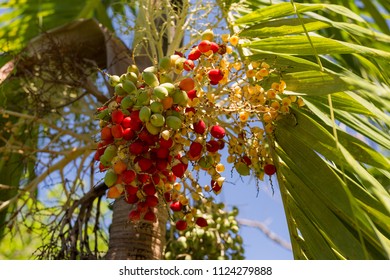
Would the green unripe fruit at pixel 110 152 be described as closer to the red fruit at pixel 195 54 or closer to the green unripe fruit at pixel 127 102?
the green unripe fruit at pixel 127 102

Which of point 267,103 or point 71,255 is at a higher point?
point 267,103

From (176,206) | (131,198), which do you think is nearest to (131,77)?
(131,198)

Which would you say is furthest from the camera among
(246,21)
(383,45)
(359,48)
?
(383,45)

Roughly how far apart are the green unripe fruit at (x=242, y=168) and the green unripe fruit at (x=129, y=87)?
0.98 feet

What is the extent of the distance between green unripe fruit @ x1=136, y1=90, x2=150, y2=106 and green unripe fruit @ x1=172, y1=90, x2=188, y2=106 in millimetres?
53

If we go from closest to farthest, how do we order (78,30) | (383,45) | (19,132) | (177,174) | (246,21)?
(177,174) < (246,21) < (383,45) < (78,30) < (19,132)

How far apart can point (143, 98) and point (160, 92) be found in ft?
0.13

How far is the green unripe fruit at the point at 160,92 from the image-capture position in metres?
1.07

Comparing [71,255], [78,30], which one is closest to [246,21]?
[71,255]

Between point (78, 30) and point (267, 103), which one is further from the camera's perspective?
point (78, 30)

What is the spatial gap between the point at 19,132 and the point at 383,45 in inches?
61.0

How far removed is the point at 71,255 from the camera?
1612 millimetres

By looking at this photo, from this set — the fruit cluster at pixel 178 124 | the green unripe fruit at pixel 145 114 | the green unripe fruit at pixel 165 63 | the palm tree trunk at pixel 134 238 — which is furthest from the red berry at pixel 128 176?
the palm tree trunk at pixel 134 238

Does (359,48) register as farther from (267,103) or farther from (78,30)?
(78,30)
